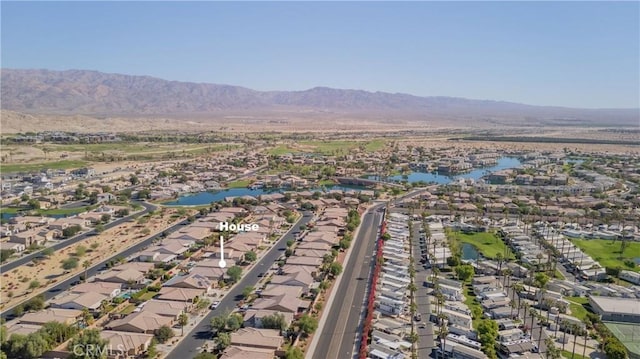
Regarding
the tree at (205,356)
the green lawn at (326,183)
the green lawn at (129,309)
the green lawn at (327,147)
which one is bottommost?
the green lawn at (129,309)

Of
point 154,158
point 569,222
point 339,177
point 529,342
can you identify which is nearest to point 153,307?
point 529,342

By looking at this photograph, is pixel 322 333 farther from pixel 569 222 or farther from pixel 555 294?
pixel 569 222

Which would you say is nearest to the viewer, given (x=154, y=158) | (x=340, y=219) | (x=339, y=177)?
(x=340, y=219)

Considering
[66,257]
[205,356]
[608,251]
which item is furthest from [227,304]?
[608,251]

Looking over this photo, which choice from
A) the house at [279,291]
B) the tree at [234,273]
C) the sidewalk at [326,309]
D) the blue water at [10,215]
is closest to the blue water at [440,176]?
the sidewalk at [326,309]

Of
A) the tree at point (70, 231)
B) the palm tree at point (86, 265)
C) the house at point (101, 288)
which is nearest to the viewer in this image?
the house at point (101, 288)

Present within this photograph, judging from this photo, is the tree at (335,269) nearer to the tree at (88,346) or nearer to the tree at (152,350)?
the tree at (152,350)
